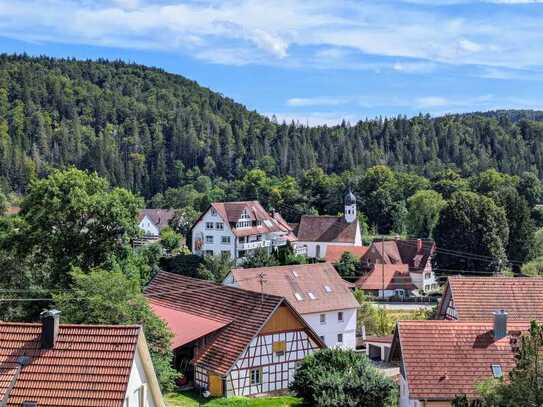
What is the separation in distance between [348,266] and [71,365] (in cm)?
6129

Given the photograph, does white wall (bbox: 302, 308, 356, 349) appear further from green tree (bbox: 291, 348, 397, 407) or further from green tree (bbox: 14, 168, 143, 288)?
green tree (bbox: 291, 348, 397, 407)

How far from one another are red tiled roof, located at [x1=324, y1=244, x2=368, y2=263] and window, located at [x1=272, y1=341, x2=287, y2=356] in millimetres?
44436

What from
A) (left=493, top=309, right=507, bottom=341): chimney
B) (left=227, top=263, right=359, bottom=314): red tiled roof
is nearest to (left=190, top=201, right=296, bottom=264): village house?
(left=227, top=263, right=359, bottom=314): red tiled roof

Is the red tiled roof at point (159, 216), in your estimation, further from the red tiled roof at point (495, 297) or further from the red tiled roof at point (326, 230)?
the red tiled roof at point (495, 297)

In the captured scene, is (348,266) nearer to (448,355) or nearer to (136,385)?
(448,355)

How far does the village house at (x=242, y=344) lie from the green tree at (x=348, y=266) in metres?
38.9

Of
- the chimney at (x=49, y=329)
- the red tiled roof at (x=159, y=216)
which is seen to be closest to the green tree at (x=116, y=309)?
the chimney at (x=49, y=329)

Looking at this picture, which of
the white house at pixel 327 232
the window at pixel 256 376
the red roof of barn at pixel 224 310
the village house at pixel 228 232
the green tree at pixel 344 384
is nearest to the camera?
the green tree at pixel 344 384

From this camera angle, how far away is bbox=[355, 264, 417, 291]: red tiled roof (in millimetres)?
73688

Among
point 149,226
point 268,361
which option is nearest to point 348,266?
point 268,361

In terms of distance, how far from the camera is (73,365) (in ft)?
62.1

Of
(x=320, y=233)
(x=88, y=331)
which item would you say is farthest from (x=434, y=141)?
(x=88, y=331)

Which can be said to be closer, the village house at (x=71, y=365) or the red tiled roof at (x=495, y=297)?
the village house at (x=71, y=365)

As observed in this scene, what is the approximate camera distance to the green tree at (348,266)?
7831cm
